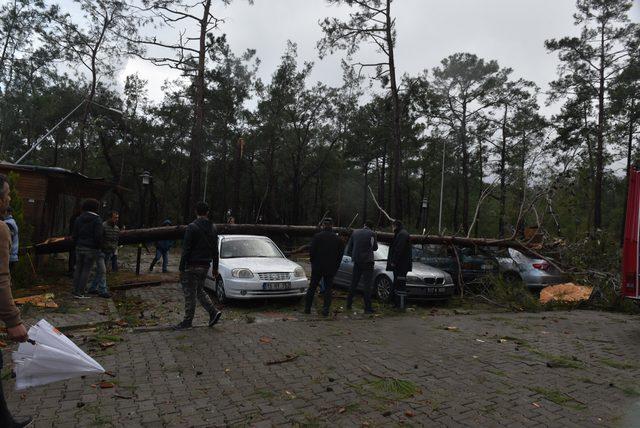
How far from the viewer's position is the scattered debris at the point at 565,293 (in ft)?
36.4

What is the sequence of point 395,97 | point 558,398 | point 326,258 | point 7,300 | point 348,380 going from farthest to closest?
1. point 395,97
2. point 326,258
3. point 348,380
4. point 558,398
5. point 7,300

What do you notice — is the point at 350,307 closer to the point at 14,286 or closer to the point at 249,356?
the point at 249,356

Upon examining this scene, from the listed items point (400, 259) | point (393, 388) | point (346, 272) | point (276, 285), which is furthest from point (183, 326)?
point (346, 272)

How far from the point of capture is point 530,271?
12320 mm

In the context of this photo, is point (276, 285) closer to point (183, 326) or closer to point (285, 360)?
point (183, 326)

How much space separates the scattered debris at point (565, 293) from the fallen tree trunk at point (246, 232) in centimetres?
118

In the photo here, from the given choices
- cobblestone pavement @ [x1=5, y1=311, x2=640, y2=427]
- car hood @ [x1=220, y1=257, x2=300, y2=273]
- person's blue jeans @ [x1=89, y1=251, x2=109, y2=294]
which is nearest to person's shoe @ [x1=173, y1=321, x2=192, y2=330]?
cobblestone pavement @ [x1=5, y1=311, x2=640, y2=427]

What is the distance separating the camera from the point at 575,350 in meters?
6.48

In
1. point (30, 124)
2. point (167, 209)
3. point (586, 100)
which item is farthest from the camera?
point (167, 209)

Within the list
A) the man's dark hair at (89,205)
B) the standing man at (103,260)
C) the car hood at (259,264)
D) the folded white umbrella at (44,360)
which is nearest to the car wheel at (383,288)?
the car hood at (259,264)

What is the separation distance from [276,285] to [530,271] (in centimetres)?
751

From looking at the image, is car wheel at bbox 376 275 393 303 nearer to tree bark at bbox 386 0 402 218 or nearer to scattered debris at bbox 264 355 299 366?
scattered debris at bbox 264 355 299 366

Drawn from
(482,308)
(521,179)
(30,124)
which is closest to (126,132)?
(30,124)

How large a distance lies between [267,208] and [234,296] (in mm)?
39658
